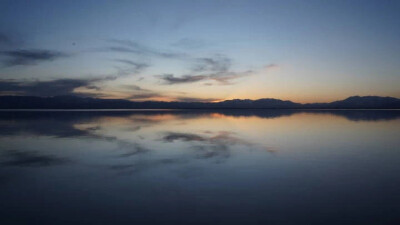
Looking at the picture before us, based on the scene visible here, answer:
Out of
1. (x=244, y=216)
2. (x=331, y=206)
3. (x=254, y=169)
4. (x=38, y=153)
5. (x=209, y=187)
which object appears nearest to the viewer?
(x=244, y=216)

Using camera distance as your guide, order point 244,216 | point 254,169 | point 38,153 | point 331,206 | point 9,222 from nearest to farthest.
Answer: point 9,222 < point 244,216 < point 331,206 < point 254,169 < point 38,153

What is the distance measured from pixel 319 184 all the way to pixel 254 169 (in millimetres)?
2833

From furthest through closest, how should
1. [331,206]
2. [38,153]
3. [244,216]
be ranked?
1. [38,153]
2. [331,206]
3. [244,216]

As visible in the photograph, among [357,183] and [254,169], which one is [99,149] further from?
[357,183]

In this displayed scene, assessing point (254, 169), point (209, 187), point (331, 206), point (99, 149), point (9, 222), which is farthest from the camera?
point (99, 149)

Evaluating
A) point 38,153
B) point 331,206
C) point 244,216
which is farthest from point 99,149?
point 331,206

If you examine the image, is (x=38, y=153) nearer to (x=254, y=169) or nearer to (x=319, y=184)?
(x=254, y=169)

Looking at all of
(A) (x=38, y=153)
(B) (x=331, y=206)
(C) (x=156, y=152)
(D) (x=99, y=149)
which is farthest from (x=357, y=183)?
(A) (x=38, y=153)

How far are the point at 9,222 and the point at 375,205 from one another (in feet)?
30.0

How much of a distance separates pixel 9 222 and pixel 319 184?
29.5 ft

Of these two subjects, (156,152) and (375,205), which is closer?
(375,205)

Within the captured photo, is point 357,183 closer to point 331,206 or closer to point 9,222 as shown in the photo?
point 331,206

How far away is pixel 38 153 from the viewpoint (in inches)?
597

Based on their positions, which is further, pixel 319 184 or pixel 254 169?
pixel 254 169
